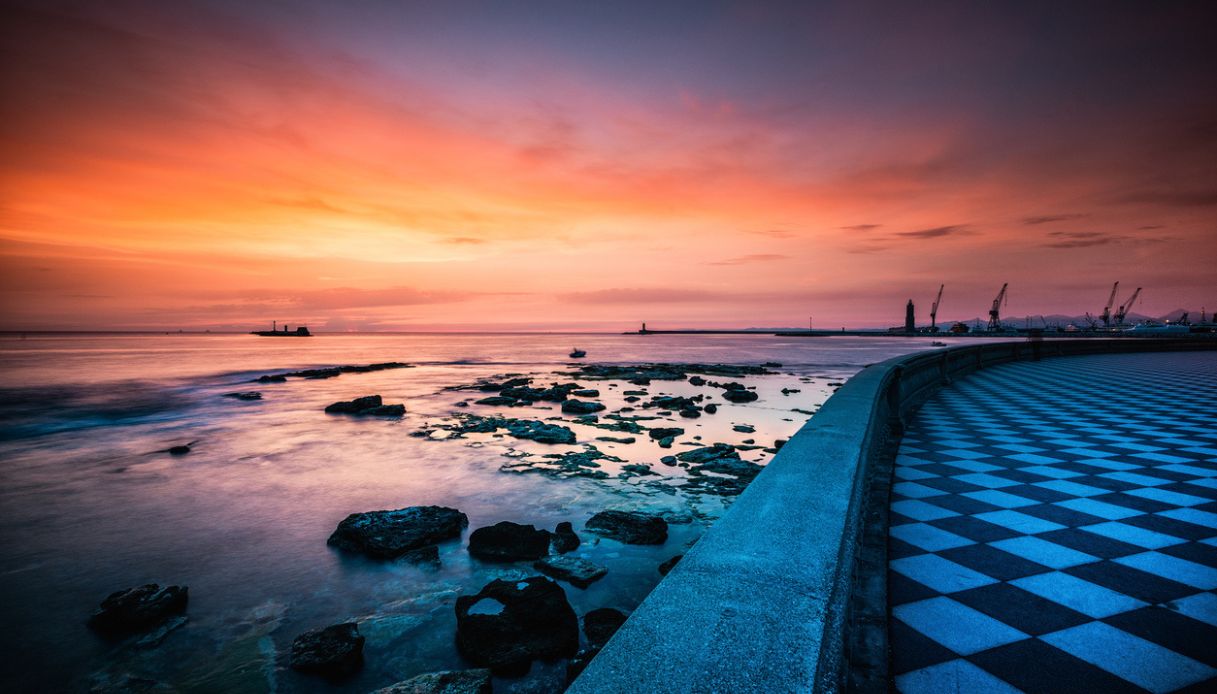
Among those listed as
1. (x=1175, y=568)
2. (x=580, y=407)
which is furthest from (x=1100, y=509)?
(x=580, y=407)

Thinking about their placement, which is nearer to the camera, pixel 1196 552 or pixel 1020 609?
pixel 1020 609

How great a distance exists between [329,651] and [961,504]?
5.55m

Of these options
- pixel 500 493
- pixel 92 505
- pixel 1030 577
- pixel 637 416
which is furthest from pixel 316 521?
pixel 637 416

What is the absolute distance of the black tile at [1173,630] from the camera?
2422mm

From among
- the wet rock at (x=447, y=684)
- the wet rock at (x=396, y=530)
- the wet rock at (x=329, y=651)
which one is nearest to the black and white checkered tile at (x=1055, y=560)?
the wet rock at (x=447, y=684)

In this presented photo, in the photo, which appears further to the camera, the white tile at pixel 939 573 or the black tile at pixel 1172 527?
the black tile at pixel 1172 527

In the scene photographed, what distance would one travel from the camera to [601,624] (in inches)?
165

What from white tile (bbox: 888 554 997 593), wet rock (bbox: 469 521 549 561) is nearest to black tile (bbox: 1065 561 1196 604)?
white tile (bbox: 888 554 997 593)

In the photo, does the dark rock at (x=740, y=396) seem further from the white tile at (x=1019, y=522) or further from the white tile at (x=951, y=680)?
the white tile at (x=951, y=680)

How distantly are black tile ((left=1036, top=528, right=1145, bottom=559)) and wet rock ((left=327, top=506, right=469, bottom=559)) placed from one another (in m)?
6.00

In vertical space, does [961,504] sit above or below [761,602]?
below

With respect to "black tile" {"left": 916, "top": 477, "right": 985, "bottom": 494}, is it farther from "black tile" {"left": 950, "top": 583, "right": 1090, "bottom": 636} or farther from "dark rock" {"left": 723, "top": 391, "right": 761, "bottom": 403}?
"dark rock" {"left": 723, "top": 391, "right": 761, "bottom": 403}

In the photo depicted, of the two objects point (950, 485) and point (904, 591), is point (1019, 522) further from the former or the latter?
point (904, 591)

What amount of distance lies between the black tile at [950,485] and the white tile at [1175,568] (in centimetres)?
148
